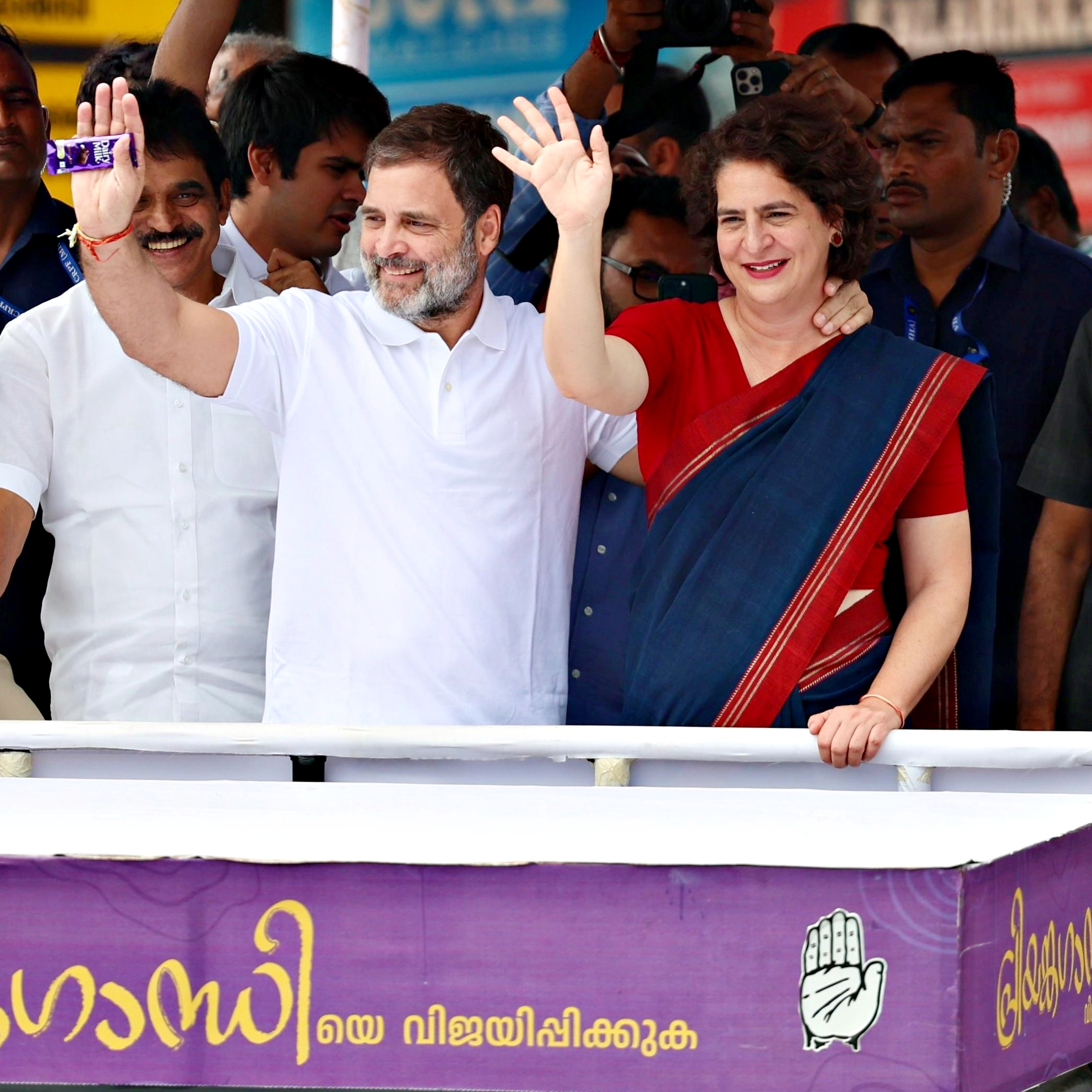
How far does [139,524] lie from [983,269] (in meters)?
1.58

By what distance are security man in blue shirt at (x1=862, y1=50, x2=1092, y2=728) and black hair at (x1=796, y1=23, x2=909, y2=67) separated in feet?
0.21

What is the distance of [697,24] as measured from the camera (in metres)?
3.10

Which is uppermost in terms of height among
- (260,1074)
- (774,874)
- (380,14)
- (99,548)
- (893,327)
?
(380,14)

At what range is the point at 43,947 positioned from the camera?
1.59 metres

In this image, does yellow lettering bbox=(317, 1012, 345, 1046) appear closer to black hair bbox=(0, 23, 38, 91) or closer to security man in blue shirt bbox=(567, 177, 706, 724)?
security man in blue shirt bbox=(567, 177, 706, 724)

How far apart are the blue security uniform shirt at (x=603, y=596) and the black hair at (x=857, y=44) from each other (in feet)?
3.67

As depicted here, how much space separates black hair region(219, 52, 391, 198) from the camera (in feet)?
10.0

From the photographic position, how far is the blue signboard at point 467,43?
3.27 meters

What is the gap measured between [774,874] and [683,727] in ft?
1.48

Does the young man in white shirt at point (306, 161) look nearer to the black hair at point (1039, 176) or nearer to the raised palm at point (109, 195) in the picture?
the raised palm at point (109, 195)

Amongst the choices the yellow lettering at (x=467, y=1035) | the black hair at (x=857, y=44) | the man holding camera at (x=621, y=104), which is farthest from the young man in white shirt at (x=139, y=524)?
the black hair at (x=857, y=44)

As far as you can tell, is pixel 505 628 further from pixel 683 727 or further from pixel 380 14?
pixel 380 14

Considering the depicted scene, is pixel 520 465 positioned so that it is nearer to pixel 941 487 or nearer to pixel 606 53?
pixel 941 487

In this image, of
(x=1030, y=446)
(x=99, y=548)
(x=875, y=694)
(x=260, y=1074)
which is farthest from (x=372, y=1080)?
(x=1030, y=446)
